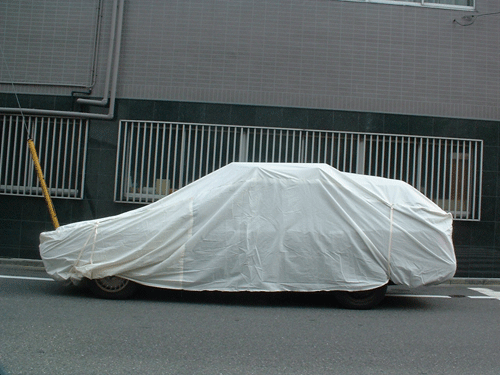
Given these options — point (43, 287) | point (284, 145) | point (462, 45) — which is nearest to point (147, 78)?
point (284, 145)

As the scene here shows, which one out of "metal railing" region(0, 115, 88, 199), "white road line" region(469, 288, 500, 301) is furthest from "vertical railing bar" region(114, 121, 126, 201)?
"white road line" region(469, 288, 500, 301)

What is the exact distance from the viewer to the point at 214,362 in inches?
164

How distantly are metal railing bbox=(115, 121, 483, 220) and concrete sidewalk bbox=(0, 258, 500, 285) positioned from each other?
139 centimetres

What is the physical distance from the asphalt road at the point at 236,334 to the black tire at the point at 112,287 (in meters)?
0.16

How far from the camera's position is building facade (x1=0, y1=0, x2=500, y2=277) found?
1022 centimetres

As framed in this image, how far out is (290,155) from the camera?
10.4 m

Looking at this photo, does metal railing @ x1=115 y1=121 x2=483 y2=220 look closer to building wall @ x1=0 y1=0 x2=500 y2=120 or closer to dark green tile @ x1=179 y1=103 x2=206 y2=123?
dark green tile @ x1=179 y1=103 x2=206 y2=123

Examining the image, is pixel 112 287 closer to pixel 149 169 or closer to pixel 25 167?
pixel 149 169

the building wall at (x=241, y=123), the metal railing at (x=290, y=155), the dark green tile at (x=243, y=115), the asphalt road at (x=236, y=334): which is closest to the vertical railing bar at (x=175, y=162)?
the metal railing at (x=290, y=155)

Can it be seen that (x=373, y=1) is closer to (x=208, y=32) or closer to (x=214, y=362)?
(x=208, y=32)

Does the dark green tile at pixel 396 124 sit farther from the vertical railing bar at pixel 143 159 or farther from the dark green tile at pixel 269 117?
the vertical railing bar at pixel 143 159

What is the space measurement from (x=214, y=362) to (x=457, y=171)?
26.2 ft

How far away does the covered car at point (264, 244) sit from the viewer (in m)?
6.25

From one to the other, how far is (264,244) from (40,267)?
5.27 metres
